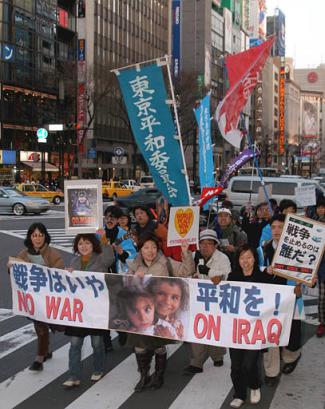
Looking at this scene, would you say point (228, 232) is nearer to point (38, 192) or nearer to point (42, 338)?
point (42, 338)

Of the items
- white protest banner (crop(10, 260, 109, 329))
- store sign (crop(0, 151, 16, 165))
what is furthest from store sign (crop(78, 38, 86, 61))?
white protest banner (crop(10, 260, 109, 329))

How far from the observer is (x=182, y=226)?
5.89 meters

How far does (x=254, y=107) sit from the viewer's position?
118 metres

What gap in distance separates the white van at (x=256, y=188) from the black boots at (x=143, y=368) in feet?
57.9

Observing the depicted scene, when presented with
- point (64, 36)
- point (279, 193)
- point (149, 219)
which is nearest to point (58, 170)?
point (64, 36)

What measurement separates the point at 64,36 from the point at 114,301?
190ft

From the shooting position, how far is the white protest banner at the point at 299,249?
17.6 feet

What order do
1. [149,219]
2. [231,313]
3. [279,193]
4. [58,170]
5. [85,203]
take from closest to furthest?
[231,313], [85,203], [149,219], [279,193], [58,170]

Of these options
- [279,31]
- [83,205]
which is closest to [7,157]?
[83,205]

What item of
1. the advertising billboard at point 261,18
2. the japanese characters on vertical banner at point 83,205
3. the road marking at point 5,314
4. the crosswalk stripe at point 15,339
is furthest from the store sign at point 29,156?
the advertising billboard at point 261,18

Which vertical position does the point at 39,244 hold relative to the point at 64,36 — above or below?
below

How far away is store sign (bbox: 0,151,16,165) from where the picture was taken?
4862cm

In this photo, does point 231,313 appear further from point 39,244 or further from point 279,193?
point 279,193

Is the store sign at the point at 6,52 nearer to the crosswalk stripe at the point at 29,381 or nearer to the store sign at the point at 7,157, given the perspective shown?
the store sign at the point at 7,157
